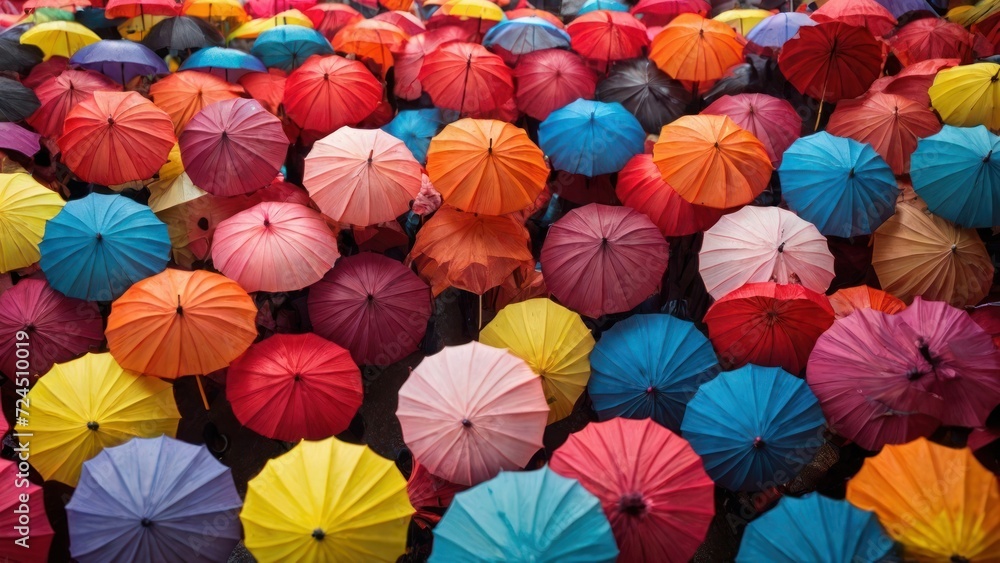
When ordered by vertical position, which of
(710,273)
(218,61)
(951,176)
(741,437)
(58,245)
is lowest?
(741,437)

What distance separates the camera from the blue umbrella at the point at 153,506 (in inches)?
184

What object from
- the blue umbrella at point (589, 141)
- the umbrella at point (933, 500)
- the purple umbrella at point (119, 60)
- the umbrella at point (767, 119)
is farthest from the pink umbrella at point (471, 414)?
the purple umbrella at point (119, 60)

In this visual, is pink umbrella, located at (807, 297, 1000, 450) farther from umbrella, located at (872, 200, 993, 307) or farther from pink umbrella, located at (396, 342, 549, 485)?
pink umbrella, located at (396, 342, 549, 485)

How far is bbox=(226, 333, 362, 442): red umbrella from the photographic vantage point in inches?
231

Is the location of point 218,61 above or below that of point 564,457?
above

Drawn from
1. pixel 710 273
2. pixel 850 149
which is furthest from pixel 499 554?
pixel 850 149

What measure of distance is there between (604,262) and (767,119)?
312cm

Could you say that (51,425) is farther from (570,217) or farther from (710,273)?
(710,273)

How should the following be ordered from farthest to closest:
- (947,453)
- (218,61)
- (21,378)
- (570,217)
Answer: (218,61), (570,217), (21,378), (947,453)

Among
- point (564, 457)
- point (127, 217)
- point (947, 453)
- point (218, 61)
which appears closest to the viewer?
point (947, 453)

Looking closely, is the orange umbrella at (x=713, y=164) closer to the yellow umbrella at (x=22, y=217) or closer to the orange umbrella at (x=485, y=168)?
the orange umbrella at (x=485, y=168)

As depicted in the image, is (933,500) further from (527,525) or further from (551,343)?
(551,343)

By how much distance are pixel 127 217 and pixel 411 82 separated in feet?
13.6

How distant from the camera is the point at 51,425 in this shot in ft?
17.9
